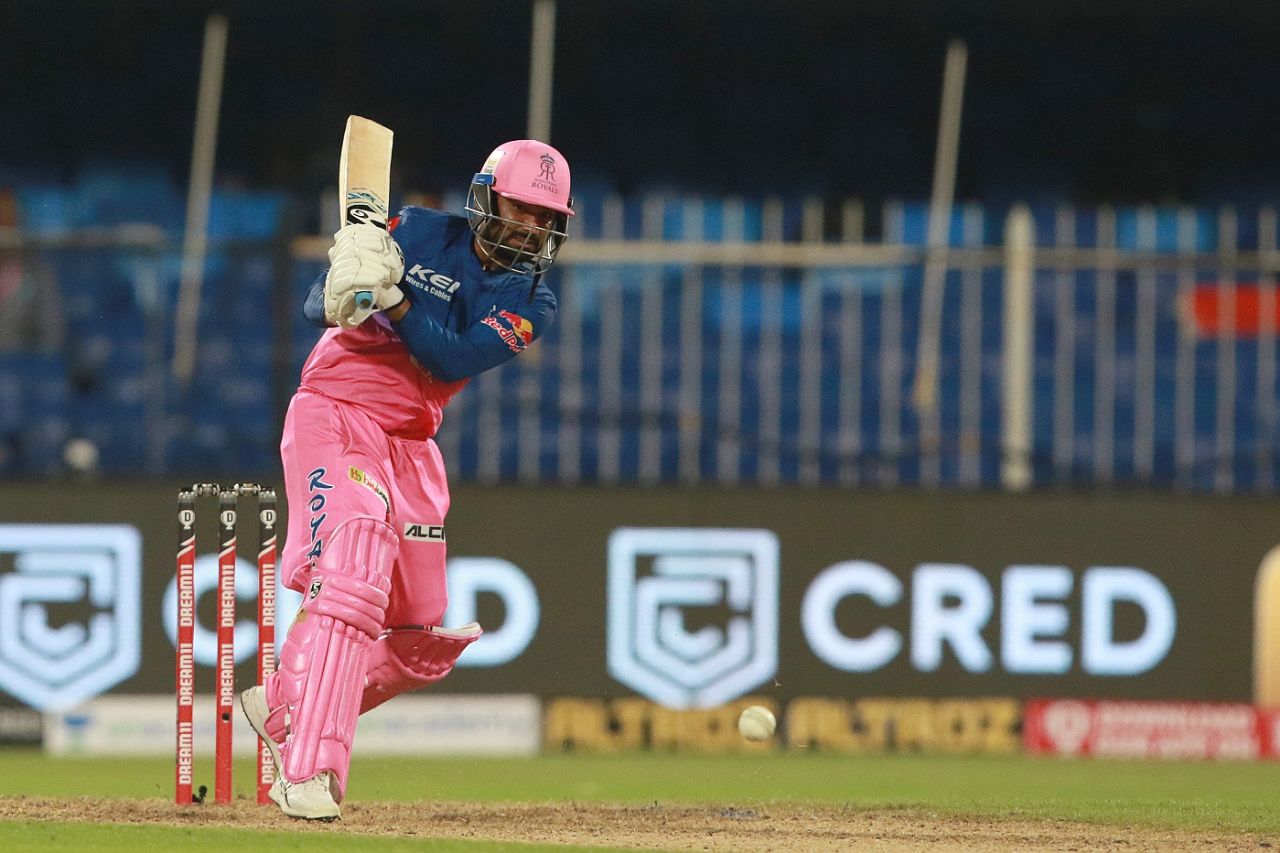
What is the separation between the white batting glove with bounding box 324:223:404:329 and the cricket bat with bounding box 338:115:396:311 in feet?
0.46

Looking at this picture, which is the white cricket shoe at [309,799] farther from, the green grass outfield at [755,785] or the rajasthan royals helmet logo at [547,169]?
the rajasthan royals helmet logo at [547,169]

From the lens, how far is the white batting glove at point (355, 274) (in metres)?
5.89

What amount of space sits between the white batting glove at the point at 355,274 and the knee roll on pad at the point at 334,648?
23.8 inches

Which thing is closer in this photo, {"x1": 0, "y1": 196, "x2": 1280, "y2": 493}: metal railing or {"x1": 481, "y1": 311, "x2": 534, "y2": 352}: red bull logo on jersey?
{"x1": 481, "y1": 311, "x2": 534, "y2": 352}: red bull logo on jersey

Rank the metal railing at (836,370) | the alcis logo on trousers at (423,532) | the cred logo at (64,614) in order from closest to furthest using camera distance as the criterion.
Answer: the alcis logo on trousers at (423,532) → the cred logo at (64,614) → the metal railing at (836,370)

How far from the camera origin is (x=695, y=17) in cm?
1586

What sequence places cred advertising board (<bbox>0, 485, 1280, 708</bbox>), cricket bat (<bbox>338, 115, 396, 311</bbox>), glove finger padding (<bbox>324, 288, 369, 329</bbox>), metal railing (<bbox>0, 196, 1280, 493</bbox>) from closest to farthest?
glove finger padding (<bbox>324, 288, 369, 329</bbox>) < cricket bat (<bbox>338, 115, 396, 311</bbox>) < cred advertising board (<bbox>0, 485, 1280, 708</bbox>) < metal railing (<bbox>0, 196, 1280, 493</bbox>)

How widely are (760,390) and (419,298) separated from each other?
214 inches

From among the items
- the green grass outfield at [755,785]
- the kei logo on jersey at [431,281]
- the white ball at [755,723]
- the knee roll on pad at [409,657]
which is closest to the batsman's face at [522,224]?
the kei logo on jersey at [431,281]

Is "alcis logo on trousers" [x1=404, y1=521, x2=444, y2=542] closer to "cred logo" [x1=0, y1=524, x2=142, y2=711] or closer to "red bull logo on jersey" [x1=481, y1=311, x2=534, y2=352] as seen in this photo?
"red bull logo on jersey" [x1=481, y1=311, x2=534, y2=352]

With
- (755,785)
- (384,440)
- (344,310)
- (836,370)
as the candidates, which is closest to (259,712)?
(384,440)

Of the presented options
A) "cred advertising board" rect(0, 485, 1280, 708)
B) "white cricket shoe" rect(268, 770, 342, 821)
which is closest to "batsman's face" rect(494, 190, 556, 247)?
"white cricket shoe" rect(268, 770, 342, 821)

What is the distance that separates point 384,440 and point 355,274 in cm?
69

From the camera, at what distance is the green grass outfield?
6953mm
